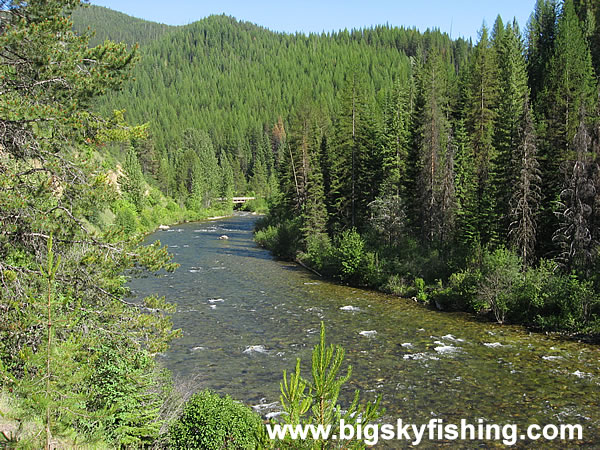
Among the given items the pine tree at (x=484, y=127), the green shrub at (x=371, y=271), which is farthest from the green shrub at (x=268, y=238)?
the pine tree at (x=484, y=127)

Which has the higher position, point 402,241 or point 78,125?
point 78,125

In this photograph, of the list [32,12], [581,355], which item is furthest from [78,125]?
[581,355]

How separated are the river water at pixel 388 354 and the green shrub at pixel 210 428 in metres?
4.84

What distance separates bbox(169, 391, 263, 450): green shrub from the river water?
Result: 4.84m

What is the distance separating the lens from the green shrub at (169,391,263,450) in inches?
434

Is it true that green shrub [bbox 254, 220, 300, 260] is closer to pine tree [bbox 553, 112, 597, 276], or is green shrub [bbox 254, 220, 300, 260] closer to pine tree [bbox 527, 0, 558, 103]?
pine tree [bbox 553, 112, 597, 276]

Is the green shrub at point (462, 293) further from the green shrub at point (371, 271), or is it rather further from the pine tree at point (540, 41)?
the pine tree at point (540, 41)

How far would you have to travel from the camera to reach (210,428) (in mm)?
11039

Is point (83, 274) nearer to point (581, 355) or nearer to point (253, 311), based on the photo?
point (253, 311)

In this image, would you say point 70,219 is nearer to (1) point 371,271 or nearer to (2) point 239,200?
(1) point 371,271

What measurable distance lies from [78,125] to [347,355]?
1521 cm

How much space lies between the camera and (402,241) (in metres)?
38.3

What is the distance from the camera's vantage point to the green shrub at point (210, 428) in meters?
11.0

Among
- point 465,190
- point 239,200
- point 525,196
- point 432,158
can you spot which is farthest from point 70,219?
point 239,200
